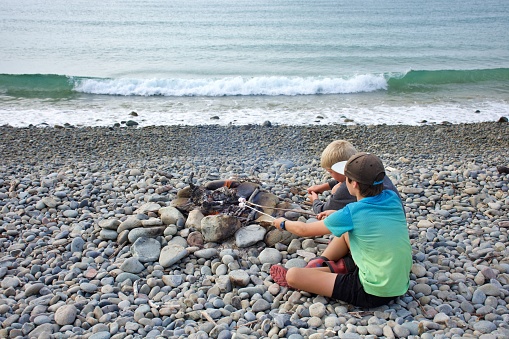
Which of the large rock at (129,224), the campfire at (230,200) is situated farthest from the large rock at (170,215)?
the large rock at (129,224)

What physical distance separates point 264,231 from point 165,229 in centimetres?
109

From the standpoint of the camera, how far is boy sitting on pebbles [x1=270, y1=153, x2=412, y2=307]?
3580mm

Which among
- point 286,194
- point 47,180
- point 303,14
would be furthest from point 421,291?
point 303,14

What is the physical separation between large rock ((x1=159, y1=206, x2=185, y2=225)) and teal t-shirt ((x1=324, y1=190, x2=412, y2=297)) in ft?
6.72

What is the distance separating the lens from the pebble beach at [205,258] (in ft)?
11.8

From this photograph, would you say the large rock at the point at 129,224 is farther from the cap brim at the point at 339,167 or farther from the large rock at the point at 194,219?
the cap brim at the point at 339,167

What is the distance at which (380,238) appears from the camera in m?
3.59

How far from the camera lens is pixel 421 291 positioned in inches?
159

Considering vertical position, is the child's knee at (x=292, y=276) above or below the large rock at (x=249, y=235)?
below

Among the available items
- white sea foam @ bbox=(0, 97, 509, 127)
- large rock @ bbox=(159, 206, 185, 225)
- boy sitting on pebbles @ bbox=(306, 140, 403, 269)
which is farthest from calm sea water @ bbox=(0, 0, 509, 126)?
boy sitting on pebbles @ bbox=(306, 140, 403, 269)

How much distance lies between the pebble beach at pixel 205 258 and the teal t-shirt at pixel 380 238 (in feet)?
0.93

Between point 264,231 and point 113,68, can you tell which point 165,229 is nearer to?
point 264,231

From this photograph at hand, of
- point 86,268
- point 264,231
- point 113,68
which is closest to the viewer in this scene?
point 86,268

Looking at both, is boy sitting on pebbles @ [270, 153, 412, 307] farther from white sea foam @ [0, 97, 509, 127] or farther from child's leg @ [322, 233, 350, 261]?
white sea foam @ [0, 97, 509, 127]
